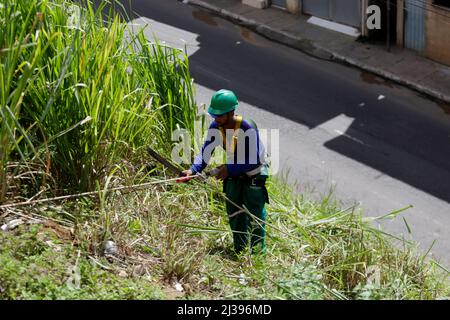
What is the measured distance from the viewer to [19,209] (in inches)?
269

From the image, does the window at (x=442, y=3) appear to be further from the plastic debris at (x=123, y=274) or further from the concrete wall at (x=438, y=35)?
the plastic debris at (x=123, y=274)

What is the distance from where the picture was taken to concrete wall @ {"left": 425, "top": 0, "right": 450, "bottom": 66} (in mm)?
14547

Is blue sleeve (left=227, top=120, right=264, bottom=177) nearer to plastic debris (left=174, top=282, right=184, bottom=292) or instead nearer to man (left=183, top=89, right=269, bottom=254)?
man (left=183, top=89, right=269, bottom=254)

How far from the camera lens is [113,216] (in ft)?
23.4

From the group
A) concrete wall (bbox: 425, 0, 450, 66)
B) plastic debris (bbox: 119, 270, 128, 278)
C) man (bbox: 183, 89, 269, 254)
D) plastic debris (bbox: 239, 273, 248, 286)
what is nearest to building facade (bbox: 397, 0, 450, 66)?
concrete wall (bbox: 425, 0, 450, 66)

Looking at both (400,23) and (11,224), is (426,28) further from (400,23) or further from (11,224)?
Answer: (11,224)

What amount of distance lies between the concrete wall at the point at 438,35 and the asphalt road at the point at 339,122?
1125 millimetres

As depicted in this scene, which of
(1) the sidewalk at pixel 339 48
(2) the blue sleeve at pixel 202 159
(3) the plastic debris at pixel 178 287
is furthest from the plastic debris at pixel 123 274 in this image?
(1) the sidewalk at pixel 339 48

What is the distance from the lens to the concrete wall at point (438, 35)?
14547 millimetres

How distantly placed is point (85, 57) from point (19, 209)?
1.45 metres

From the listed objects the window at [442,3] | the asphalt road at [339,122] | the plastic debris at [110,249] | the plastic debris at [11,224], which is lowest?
the asphalt road at [339,122]
